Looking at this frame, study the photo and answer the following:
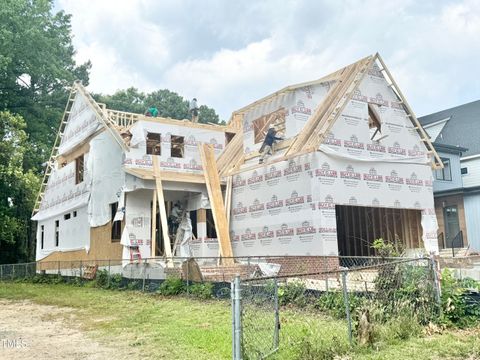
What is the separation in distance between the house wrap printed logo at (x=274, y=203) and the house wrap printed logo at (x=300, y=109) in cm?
322

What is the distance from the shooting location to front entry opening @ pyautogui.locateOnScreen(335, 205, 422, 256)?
1852cm

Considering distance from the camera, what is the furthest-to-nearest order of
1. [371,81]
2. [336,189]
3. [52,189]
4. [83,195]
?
[52,189] < [83,195] < [371,81] < [336,189]

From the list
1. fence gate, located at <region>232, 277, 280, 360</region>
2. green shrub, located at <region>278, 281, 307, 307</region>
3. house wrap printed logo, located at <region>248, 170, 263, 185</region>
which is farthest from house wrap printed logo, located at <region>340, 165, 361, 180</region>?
fence gate, located at <region>232, 277, 280, 360</region>

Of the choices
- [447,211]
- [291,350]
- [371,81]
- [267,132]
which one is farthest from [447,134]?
[291,350]

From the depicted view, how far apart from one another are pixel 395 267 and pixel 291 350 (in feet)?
10.8

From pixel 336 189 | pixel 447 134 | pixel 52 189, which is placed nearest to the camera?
pixel 336 189

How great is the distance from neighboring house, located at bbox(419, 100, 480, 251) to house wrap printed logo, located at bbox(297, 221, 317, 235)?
30.9 ft

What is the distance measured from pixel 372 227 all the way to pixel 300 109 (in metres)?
6.55

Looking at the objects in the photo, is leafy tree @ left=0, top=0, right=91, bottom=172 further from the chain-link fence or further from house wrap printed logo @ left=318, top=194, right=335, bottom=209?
the chain-link fence

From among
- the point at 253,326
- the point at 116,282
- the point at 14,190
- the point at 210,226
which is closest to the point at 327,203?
the point at 210,226

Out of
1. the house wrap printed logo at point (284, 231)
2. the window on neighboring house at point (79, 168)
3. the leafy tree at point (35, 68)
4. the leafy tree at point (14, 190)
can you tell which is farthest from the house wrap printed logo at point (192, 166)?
the leafy tree at point (35, 68)

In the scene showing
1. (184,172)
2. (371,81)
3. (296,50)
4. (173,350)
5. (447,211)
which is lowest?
(173,350)

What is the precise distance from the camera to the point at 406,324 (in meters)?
7.45

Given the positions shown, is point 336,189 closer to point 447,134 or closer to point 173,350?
point 173,350
